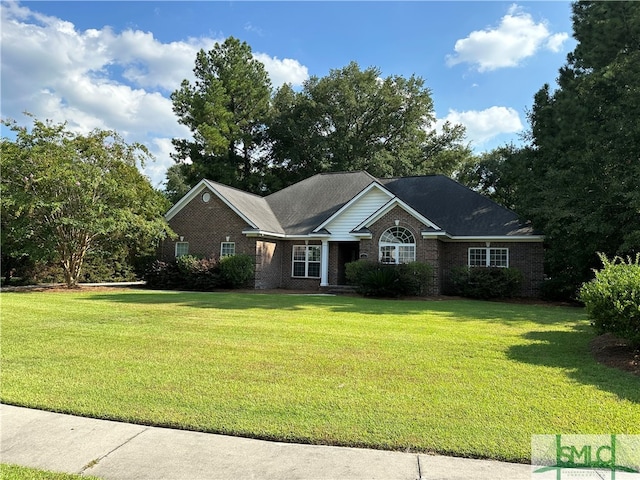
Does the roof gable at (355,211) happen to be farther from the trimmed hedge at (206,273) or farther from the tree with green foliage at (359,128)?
the tree with green foliage at (359,128)

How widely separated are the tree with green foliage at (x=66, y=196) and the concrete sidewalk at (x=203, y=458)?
657 inches

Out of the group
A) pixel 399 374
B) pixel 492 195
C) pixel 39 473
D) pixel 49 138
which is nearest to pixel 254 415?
pixel 39 473

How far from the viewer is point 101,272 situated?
25.0 m

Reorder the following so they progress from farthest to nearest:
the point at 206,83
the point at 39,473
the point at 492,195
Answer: the point at 206,83, the point at 492,195, the point at 39,473

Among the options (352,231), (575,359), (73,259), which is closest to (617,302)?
(575,359)

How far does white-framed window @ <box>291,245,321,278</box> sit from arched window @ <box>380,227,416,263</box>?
425 cm

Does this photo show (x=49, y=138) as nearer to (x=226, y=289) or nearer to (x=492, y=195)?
(x=226, y=289)

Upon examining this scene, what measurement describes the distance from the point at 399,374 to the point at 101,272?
22820 millimetres

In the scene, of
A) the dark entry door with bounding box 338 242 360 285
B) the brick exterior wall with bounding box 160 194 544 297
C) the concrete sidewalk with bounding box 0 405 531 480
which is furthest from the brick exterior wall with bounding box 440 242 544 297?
the concrete sidewalk with bounding box 0 405 531 480

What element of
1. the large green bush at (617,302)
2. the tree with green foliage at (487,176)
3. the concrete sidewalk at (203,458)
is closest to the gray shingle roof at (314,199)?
the tree with green foliage at (487,176)

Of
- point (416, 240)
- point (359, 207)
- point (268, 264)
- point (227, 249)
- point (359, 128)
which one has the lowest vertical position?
point (268, 264)

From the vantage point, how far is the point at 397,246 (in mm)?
21094

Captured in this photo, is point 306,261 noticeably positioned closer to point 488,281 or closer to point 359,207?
point 359,207

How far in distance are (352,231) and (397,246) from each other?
2.21 metres
